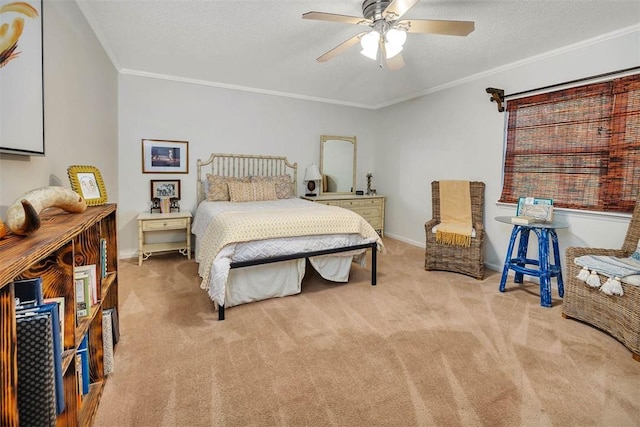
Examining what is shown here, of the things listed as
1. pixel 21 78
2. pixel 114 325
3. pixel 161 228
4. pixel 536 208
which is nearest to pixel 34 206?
pixel 21 78

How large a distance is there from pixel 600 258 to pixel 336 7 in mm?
2853

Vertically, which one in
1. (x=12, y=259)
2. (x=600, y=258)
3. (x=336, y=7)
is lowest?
(x=600, y=258)

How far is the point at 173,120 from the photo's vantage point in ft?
14.5

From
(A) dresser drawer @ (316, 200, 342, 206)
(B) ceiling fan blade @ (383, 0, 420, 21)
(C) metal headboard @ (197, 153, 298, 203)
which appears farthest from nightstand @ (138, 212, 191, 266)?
(B) ceiling fan blade @ (383, 0, 420, 21)

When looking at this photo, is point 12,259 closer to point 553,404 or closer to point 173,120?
point 553,404

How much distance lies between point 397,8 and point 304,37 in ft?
3.90

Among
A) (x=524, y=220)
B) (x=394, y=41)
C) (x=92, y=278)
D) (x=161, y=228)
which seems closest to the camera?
(x=92, y=278)

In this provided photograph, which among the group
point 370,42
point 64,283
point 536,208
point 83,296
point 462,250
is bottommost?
point 462,250

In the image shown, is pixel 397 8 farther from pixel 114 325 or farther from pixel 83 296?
pixel 114 325

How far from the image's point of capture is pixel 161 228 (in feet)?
13.0

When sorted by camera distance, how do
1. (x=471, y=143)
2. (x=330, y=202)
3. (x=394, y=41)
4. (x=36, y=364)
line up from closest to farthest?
1. (x=36, y=364)
2. (x=394, y=41)
3. (x=471, y=143)
4. (x=330, y=202)

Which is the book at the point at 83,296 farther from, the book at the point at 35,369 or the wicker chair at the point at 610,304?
the wicker chair at the point at 610,304

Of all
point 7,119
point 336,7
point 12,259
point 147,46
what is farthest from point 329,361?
point 147,46

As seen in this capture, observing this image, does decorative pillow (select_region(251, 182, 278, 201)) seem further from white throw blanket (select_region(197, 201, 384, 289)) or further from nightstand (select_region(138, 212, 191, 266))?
white throw blanket (select_region(197, 201, 384, 289))
